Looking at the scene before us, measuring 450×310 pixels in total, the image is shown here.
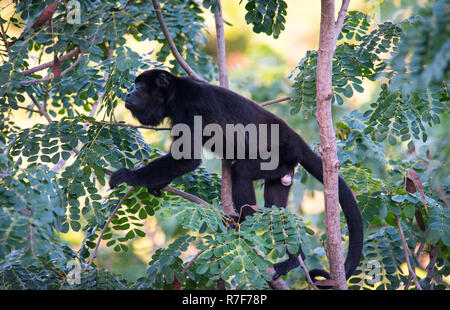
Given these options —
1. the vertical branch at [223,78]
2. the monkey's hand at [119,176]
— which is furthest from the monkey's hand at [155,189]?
the vertical branch at [223,78]

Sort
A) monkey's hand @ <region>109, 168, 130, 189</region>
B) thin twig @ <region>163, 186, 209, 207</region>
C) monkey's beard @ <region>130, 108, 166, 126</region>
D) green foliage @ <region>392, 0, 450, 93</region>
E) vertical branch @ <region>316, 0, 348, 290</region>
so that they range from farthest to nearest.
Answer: monkey's beard @ <region>130, 108, 166, 126</region>, monkey's hand @ <region>109, 168, 130, 189</region>, thin twig @ <region>163, 186, 209, 207</region>, vertical branch @ <region>316, 0, 348, 290</region>, green foliage @ <region>392, 0, 450, 93</region>

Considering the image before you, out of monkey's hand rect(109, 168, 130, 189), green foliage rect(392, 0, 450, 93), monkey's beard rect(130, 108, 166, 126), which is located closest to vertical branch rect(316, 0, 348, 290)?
green foliage rect(392, 0, 450, 93)

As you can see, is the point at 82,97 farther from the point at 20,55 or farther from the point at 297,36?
the point at 297,36

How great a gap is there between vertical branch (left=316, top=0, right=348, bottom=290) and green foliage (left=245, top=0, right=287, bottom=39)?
0.62m

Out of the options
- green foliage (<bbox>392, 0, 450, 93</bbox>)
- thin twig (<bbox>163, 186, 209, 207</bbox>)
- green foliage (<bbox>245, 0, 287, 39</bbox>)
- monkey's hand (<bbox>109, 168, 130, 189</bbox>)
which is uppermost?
green foliage (<bbox>245, 0, 287, 39</bbox>)

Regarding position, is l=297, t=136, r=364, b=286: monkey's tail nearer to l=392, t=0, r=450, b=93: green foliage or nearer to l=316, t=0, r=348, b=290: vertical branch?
l=316, t=0, r=348, b=290: vertical branch

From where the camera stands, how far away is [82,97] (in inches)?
129

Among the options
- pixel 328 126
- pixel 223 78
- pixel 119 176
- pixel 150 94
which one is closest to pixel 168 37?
pixel 223 78

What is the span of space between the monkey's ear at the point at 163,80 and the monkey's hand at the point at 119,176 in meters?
0.71

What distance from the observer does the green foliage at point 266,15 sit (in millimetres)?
2984

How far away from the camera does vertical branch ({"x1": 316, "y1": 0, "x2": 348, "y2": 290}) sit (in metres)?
2.40
